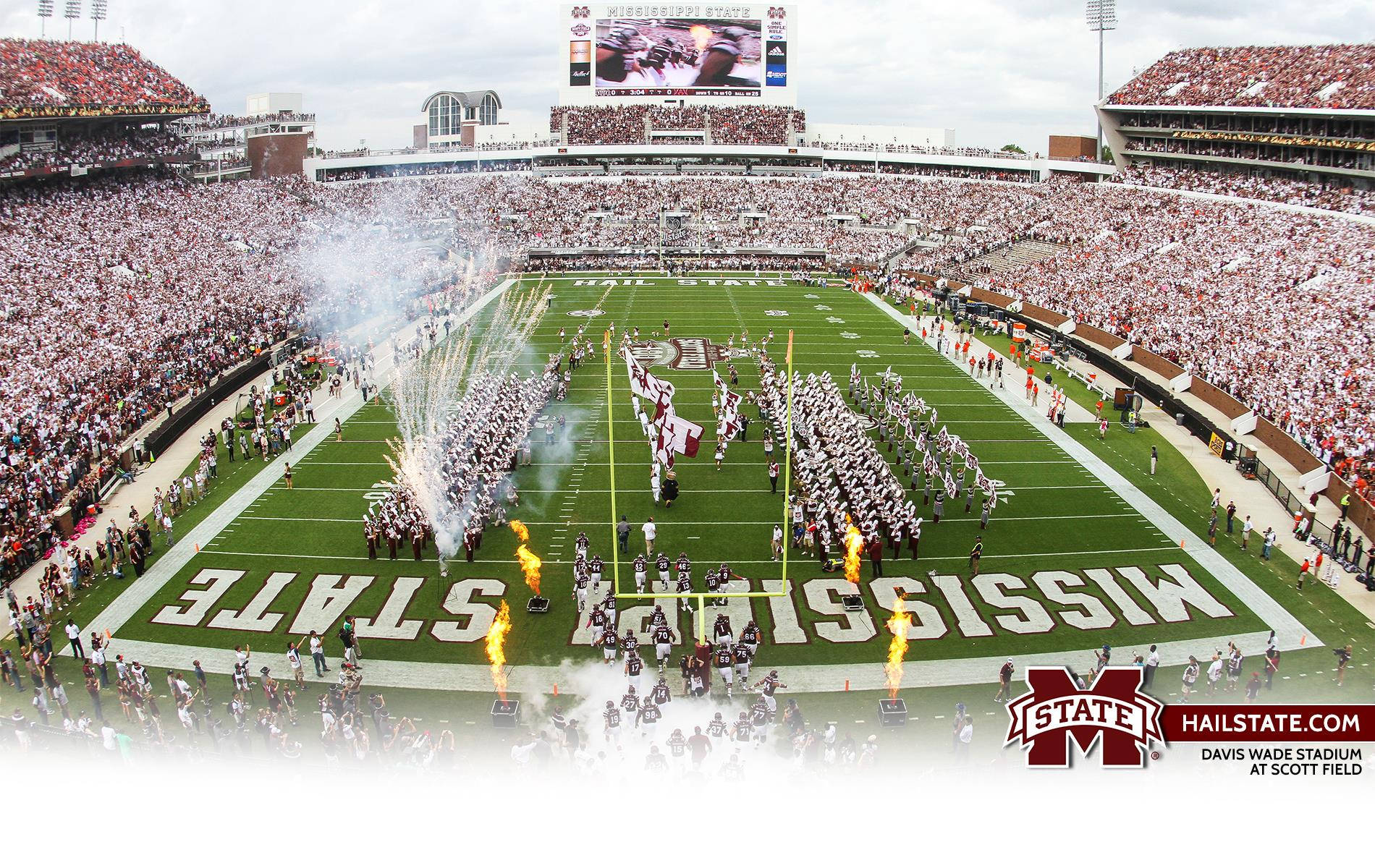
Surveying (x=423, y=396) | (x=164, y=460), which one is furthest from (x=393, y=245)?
(x=164, y=460)

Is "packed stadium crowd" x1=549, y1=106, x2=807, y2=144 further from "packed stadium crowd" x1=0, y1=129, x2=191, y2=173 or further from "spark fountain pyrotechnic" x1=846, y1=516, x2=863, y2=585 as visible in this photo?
"spark fountain pyrotechnic" x1=846, y1=516, x2=863, y2=585

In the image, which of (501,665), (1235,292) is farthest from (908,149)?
(501,665)

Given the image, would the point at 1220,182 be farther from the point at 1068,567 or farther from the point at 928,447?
the point at 1068,567

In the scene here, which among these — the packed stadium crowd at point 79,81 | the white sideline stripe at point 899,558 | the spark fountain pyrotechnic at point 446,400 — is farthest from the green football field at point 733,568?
the packed stadium crowd at point 79,81

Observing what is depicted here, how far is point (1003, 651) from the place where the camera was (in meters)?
14.9

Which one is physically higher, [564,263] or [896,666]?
[564,263]

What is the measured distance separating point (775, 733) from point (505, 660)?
4.32m

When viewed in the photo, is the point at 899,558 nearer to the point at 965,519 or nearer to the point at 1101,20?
the point at 965,519

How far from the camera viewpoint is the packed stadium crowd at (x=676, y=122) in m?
73.4

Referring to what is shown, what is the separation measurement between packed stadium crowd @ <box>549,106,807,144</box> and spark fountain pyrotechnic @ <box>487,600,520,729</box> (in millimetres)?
62362

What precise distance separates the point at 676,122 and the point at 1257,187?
136 ft

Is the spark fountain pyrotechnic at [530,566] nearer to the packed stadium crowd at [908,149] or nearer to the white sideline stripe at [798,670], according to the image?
the white sideline stripe at [798,670]

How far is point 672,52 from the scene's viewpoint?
7244 centimetres

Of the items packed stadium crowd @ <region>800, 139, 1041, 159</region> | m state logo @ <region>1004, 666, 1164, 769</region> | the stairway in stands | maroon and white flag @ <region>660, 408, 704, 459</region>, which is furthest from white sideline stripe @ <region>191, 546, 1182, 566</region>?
packed stadium crowd @ <region>800, 139, 1041, 159</region>
